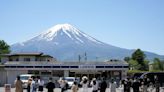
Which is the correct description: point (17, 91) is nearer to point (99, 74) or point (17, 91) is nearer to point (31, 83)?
point (31, 83)

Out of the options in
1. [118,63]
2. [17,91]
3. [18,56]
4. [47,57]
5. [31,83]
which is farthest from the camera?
[47,57]

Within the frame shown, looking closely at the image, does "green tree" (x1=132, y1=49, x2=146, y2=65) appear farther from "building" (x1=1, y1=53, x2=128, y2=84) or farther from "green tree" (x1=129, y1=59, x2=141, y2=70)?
"building" (x1=1, y1=53, x2=128, y2=84)

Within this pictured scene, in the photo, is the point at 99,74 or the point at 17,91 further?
the point at 99,74

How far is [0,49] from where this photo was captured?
125m

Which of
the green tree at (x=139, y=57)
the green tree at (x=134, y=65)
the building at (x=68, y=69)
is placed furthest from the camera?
the green tree at (x=139, y=57)

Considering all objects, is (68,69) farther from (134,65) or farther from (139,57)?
(139,57)

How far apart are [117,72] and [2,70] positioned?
64.9 ft

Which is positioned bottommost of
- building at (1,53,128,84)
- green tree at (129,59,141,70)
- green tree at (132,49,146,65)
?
building at (1,53,128,84)

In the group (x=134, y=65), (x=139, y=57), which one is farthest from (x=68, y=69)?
(x=139, y=57)

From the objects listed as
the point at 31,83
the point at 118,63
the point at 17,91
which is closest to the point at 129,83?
the point at 31,83

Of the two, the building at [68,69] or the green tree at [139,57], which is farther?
the green tree at [139,57]

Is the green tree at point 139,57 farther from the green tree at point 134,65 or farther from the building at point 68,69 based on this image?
the building at point 68,69

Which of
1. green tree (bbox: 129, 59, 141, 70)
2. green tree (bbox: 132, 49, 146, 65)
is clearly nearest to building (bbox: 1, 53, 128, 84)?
green tree (bbox: 129, 59, 141, 70)

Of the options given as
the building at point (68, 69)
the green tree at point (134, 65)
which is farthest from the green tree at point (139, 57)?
the building at point (68, 69)
